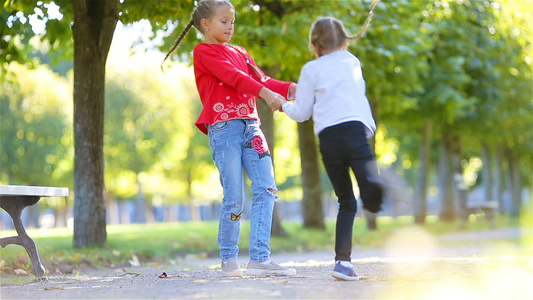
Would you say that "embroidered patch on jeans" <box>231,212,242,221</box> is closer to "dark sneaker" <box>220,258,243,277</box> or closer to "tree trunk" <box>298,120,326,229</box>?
"dark sneaker" <box>220,258,243,277</box>

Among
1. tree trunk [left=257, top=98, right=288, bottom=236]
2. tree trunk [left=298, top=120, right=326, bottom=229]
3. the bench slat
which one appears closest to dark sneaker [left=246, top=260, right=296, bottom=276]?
the bench slat

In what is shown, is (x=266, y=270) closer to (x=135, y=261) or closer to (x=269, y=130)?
(x=135, y=261)

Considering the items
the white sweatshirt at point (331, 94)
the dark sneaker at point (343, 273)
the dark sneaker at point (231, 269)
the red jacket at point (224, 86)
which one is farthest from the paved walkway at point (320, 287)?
the red jacket at point (224, 86)

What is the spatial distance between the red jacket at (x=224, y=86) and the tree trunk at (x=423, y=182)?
19444 millimetres

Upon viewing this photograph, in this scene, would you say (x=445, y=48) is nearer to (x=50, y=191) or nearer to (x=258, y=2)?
(x=258, y=2)

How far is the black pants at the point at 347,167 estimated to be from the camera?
5.55 m

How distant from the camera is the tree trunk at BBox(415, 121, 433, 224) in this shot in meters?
25.0

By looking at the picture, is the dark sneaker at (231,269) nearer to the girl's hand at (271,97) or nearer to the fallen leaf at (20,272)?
the girl's hand at (271,97)

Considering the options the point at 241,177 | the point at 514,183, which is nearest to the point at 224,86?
the point at 241,177

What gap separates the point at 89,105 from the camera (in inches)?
412

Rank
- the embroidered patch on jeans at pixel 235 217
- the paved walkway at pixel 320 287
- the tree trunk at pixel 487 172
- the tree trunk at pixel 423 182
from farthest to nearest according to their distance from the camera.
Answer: the tree trunk at pixel 487 172 → the tree trunk at pixel 423 182 → the embroidered patch on jeans at pixel 235 217 → the paved walkway at pixel 320 287

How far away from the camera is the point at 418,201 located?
82.8 ft

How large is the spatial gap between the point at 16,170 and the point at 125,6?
2353 centimetres

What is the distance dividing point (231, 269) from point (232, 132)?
109 centimetres
